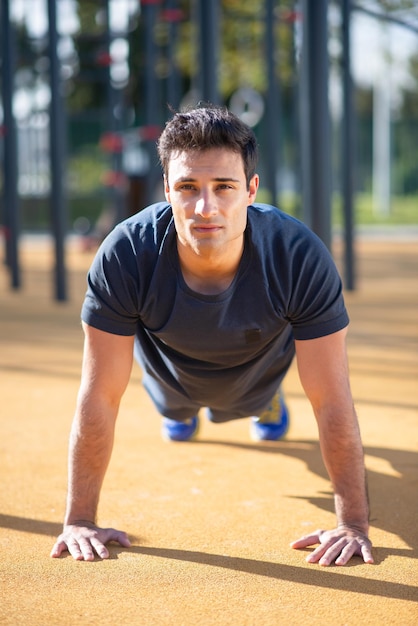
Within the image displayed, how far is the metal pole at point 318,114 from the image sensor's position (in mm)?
6879

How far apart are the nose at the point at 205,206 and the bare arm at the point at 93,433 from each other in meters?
0.44

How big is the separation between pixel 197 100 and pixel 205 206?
5.76 meters

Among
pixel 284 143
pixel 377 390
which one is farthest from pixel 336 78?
pixel 377 390

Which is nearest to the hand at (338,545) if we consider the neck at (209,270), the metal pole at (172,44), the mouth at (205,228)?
the neck at (209,270)

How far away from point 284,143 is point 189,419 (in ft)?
64.5


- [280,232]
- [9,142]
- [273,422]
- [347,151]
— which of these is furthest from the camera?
[9,142]

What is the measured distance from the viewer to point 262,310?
8.66 ft

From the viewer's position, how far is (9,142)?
830cm

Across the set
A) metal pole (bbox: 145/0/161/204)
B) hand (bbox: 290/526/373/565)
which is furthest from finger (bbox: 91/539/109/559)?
metal pole (bbox: 145/0/161/204)

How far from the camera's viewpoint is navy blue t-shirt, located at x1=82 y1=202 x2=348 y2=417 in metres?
2.56

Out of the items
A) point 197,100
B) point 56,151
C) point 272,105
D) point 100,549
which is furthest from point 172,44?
point 100,549

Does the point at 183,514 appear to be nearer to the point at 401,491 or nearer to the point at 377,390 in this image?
the point at 401,491

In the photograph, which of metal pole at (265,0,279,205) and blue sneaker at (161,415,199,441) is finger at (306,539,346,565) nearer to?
blue sneaker at (161,415,199,441)

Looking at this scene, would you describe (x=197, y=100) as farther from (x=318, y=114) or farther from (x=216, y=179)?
(x=216, y=179)
